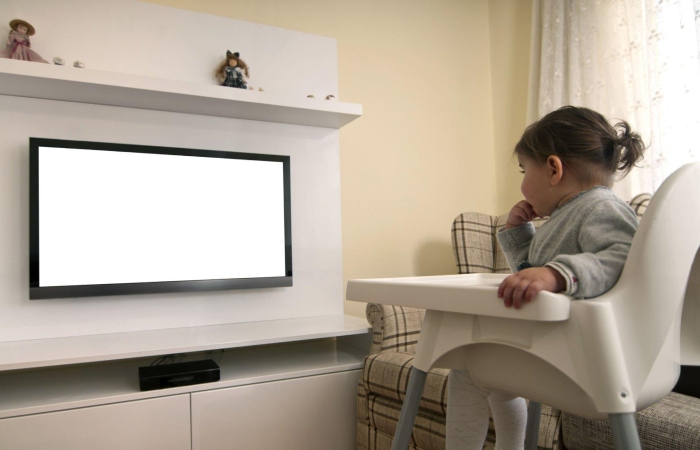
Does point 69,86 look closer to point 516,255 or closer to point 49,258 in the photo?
point 49,258

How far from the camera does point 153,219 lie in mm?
2098

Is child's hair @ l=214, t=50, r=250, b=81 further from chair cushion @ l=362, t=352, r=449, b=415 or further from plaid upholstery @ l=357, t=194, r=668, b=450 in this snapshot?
chair cushion @ l=362, t=352, r=449, b=415

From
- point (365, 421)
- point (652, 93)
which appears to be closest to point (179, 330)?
point (365, 421)

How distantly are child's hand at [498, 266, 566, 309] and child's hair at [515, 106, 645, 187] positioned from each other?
1.12 feet

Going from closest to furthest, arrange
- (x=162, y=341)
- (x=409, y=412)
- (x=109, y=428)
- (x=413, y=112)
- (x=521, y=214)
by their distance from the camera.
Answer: (x=409, y=412) < (x=521, y=214) < (x=109, y=428) < (x=162, y=341) < (x=413, y=112)

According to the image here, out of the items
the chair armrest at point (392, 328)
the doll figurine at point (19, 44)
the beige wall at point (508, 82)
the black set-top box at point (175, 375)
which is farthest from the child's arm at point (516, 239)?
the beige wall at point (508, 82)

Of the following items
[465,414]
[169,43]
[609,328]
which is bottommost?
[465,414]

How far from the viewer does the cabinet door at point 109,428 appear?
153cm

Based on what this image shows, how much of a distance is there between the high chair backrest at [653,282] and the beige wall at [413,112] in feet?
6.58

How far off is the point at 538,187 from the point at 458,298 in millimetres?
395

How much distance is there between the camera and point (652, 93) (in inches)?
88.3

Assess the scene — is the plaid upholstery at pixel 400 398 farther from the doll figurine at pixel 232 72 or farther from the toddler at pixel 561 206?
the doll figurine at pixel 232 72

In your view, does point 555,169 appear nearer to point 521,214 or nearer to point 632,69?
point 521,214

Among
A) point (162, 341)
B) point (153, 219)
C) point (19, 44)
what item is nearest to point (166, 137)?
point (153, 219)
